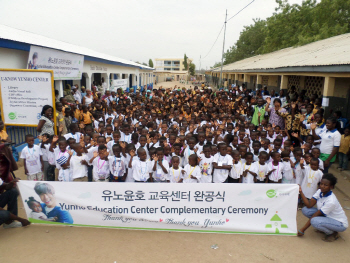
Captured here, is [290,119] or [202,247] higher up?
[290,119]

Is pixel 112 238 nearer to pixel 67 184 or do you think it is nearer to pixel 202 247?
pixel 67 184

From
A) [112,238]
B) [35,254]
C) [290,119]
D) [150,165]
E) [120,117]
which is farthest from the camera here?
[120,117]

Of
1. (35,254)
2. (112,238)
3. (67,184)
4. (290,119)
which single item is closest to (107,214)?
(112,238)

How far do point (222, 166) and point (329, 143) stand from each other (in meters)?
2.37

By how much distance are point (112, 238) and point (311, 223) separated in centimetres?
273

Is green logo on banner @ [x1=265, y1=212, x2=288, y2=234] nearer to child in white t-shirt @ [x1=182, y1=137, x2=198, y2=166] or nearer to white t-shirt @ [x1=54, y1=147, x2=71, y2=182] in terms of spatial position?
child in white t-shirt @ [x1=182, y1=137, x2=198, y2=166]

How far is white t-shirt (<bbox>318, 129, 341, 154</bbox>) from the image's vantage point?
16.1 feet

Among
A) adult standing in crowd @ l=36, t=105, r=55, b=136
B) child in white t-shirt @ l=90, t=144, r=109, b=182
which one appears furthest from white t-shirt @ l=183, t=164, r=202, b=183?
adult standing in crowd @ l=36, t=105, r=55, b=136

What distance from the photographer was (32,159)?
4.50 metres

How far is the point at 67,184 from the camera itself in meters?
3.60

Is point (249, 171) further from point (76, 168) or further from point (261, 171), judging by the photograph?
point (76, 168)

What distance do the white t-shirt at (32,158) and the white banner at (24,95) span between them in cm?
136

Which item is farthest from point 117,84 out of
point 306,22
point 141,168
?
point 306,22

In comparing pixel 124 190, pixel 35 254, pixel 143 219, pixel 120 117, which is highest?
pixel 120 117
